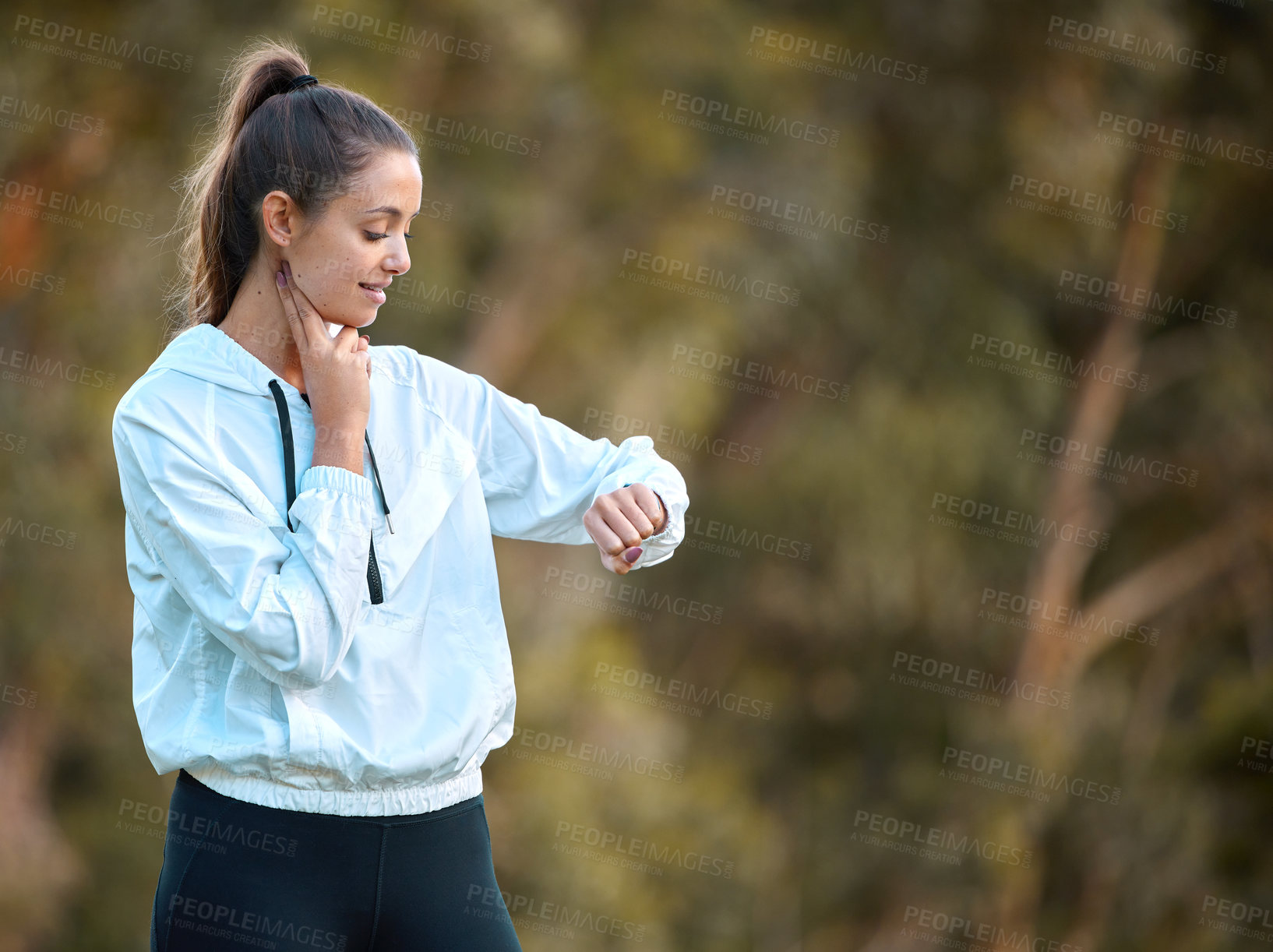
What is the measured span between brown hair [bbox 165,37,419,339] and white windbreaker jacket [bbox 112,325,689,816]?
158 millimetres

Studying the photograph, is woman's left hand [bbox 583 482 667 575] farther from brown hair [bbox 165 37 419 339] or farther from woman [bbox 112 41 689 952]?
brown hair [bbox 165 37 419 339]

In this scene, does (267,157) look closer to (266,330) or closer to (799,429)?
(266,330)

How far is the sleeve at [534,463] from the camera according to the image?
1919 millimetres

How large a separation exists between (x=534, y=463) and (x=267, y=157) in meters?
→ 0.56

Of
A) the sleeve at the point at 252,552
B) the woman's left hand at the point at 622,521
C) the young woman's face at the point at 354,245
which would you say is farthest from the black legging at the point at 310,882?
the young woman's face at the point at 354,245

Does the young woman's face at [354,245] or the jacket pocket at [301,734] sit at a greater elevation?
the young woman's face at [354,245]

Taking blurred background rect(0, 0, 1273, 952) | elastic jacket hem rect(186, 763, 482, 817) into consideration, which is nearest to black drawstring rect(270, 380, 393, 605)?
elastic jacket hem rect(186, 763, 482, 817)

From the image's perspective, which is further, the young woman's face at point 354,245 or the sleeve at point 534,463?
the sleeve at point 534,463

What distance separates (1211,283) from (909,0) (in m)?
3.25

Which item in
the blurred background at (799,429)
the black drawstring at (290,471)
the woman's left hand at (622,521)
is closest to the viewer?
the black drawstring at (290,471)

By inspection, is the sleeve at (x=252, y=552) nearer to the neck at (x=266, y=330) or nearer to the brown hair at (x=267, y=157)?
the neck at (x=266, y=330)

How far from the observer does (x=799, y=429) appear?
1059 cm

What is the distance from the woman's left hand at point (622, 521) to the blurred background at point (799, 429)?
15.9 feet

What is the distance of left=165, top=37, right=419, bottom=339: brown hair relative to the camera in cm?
169
